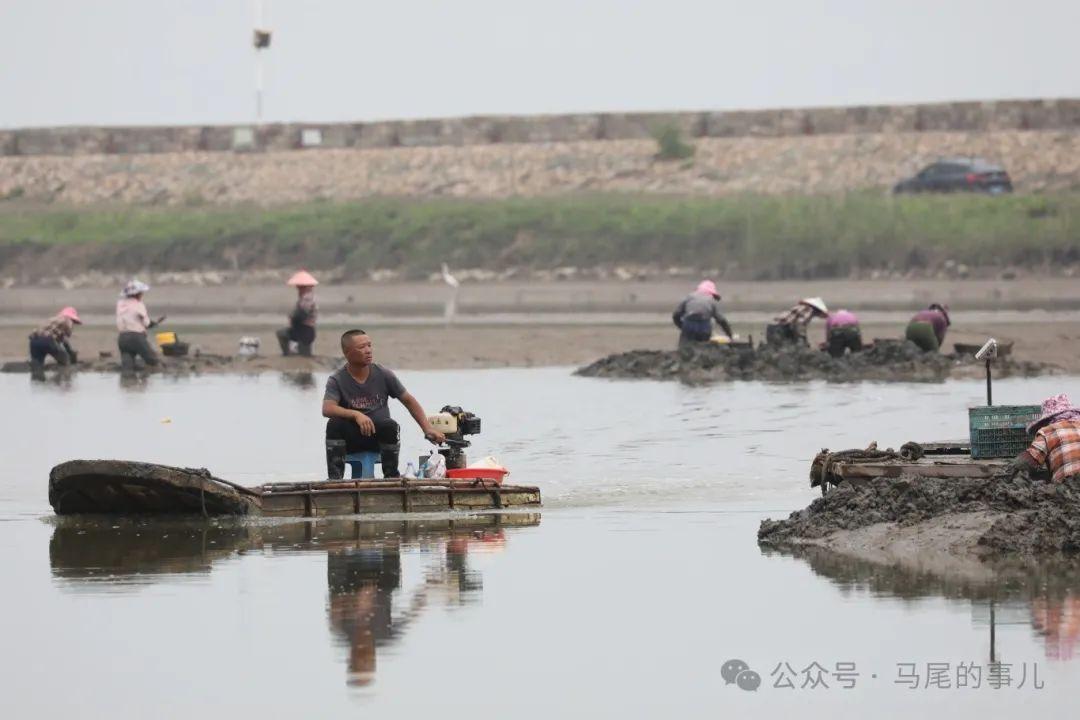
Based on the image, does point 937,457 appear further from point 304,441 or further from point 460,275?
point 460,275

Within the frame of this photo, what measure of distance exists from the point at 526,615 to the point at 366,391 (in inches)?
166

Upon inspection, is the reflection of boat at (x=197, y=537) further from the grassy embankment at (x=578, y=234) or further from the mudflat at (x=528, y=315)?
the grassy embankment at (x=578, y=234)

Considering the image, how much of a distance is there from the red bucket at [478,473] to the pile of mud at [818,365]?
13364 millimetres

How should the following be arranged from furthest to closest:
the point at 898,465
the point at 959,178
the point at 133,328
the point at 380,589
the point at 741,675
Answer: the point at 959,178, the point at 133,328, the point at 898,465, the point at 380,589, the point at 741,675

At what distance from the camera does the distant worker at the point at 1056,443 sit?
17.0m

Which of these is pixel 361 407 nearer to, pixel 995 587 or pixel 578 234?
pixel 995 587

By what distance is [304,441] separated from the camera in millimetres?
26781

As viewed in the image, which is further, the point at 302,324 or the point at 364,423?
the point at 302,324

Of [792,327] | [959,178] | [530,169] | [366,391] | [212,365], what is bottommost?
[212,365]

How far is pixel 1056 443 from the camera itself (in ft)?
56.2

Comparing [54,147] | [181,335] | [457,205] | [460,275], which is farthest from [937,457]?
[54,147]

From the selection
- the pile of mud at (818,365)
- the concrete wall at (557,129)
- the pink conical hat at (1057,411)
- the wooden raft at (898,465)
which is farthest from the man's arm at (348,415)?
the concrete wall at (557,129)

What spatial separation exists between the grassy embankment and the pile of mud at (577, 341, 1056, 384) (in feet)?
62.0

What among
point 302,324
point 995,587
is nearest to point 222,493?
point 995,587
